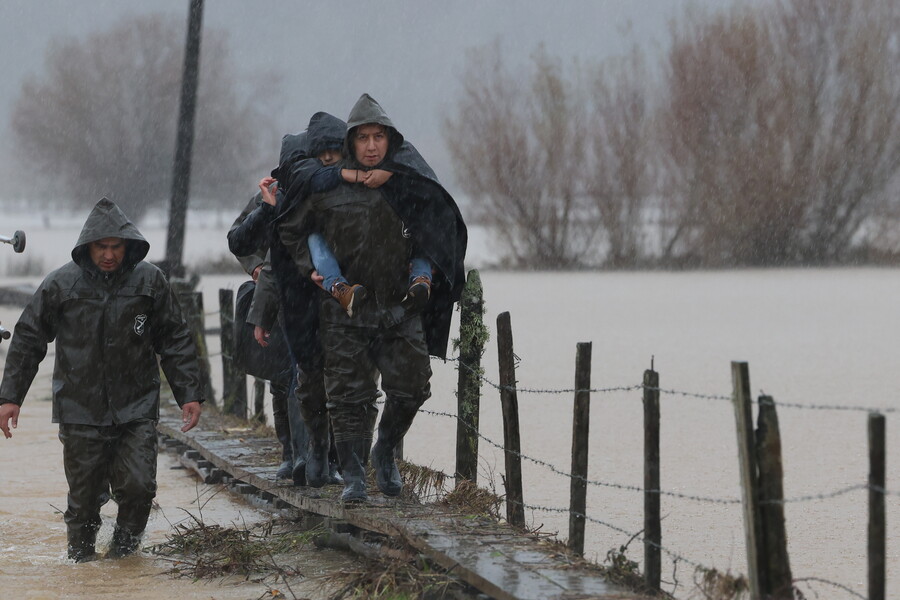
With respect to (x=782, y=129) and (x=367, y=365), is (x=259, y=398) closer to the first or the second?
(x=367, y=365)

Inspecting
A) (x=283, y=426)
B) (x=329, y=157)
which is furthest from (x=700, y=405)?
(x=329, y=157)

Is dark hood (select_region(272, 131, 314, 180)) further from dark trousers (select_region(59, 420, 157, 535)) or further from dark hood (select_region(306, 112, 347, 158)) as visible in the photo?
dark trousers (select_region(59, 420, 157, 535))

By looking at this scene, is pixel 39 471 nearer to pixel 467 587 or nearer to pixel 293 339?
pixel 293 339

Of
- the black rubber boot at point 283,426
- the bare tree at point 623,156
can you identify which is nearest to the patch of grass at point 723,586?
the black rubber boot at point 283,426

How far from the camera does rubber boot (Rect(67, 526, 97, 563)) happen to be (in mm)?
6621

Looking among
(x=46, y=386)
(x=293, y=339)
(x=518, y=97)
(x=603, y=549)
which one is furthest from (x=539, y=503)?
(x=518, y=97)

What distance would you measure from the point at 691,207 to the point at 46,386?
26888 mm

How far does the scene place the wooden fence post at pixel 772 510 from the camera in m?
4.64

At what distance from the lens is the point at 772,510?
467 cm

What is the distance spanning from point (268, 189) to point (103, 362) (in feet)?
3.50

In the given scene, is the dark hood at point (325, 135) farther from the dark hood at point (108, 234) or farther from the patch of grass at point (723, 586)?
the patch of grass at point (723, 586)

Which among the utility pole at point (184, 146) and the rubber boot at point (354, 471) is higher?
the utility pole at point (184, 146)

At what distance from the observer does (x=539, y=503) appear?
8383 mm

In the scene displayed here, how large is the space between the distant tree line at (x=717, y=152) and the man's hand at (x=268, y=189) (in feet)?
109
